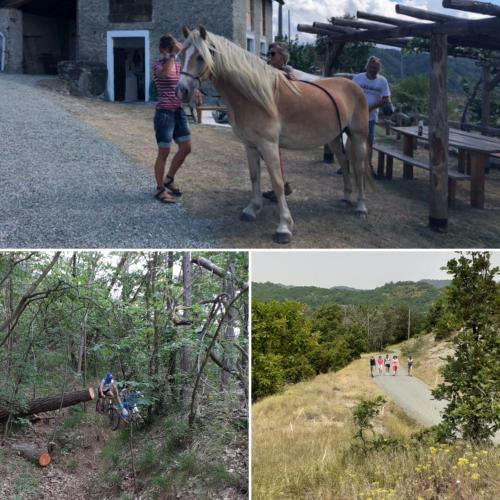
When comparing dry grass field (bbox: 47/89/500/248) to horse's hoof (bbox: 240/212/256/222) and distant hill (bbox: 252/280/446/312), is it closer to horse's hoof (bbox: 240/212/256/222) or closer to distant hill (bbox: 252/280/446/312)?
horse's hoof (bbox: 240/212/256/222)

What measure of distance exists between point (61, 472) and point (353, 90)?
528cm

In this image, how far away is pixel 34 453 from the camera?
283 inches

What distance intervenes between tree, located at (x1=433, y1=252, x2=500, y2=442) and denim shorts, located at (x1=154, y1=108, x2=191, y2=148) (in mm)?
2905

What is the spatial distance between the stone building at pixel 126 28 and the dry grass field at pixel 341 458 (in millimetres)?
14416

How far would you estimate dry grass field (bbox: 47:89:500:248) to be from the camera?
638 cm

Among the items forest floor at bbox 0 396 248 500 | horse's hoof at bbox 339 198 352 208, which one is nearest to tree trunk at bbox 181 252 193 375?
forest floor at bbox 0 396 248 500

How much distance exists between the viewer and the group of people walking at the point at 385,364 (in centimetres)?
562

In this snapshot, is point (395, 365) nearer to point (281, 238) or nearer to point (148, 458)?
point (281, 238)

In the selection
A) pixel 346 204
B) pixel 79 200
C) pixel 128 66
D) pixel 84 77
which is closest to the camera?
pixel 79 200

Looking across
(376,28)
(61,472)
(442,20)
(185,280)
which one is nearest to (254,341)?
(185,280)

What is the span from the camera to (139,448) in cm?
671

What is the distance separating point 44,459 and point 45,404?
0.63m

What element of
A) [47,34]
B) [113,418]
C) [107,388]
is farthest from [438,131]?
[47,34]

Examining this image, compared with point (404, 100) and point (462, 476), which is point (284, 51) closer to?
point (462, 476)
